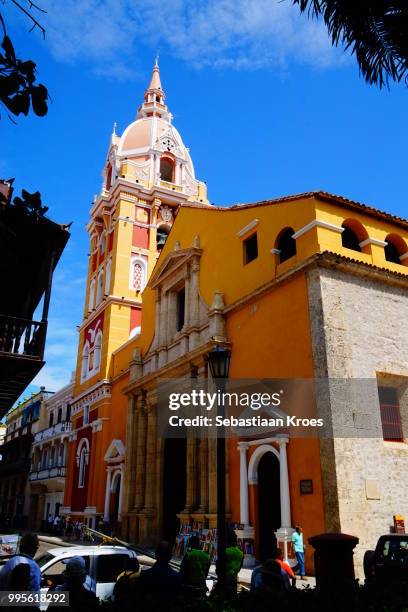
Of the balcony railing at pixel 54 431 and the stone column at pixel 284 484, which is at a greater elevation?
the balcony railing at pixel 54 431

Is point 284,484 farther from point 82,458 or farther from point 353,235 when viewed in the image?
point 82,458

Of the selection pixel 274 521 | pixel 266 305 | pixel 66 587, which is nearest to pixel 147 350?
pixel 266 305

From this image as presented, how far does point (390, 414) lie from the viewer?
12.4m

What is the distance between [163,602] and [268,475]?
32.4ft

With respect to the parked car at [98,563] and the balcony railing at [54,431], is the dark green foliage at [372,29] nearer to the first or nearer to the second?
the parked car at [98,563]

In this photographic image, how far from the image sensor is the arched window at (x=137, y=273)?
2722 cm

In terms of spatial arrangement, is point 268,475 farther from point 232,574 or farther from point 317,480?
point 232,574

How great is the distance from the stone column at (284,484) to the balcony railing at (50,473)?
66.0ft

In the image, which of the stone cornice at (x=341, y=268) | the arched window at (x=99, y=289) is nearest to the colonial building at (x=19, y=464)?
the arched window at (x=99, y=289)

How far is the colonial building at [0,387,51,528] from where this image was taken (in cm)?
3722

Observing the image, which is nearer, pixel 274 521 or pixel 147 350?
pixel 274 521

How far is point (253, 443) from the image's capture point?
531 inches

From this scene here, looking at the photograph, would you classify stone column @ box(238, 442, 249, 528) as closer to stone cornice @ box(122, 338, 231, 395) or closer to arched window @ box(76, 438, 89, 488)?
stone cornice @ box(122, 338, 231, 395)

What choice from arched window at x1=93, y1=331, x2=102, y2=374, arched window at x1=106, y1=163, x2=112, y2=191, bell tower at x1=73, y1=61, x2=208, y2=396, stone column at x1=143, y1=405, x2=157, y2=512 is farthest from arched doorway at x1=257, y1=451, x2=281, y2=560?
arched window at x1=106, y1=163, x2=112, y2=191
